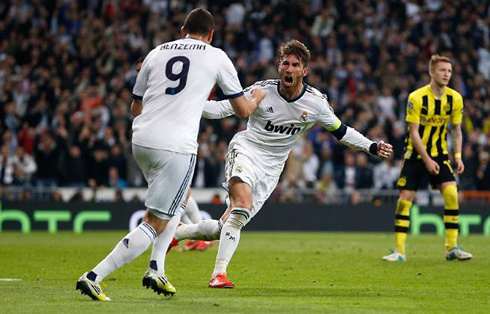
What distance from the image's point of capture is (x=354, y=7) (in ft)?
94.0

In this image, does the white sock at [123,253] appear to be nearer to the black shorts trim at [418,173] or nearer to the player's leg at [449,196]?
the black shorts trim at [418,173]

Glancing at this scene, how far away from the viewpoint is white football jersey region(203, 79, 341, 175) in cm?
1005

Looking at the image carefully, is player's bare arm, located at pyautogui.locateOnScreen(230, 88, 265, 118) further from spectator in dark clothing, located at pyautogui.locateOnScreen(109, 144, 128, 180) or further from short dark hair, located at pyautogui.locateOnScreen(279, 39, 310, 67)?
spectator in dark clothing, located at pyautogui.locateOnScreen(109, 144, 128, 180)

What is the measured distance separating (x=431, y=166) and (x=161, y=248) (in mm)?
5954

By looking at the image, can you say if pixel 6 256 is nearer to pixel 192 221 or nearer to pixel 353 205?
pixel 192 221

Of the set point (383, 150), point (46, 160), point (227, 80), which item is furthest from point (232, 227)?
point (46, 160)

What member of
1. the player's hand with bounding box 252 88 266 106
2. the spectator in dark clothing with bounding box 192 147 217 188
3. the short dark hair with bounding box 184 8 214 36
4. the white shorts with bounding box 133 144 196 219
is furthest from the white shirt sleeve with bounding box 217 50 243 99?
the spectator in dark clothing with bounding box 192 147 217 188

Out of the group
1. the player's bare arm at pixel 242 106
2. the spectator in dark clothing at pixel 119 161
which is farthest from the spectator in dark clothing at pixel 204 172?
the player's bare arm at pixel 242 106

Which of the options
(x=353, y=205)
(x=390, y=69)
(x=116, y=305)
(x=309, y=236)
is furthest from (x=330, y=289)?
(x=390, y=69)

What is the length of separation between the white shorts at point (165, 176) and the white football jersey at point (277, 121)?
2.18 m

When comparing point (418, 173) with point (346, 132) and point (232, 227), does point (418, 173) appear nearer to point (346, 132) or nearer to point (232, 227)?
point (346, 132)

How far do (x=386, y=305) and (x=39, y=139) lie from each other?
51.2ft

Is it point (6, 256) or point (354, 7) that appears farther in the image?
point (354, 7)

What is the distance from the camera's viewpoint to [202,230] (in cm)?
1012
